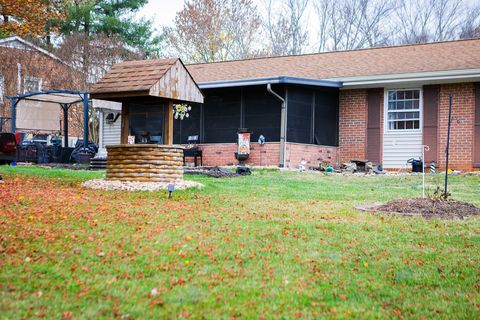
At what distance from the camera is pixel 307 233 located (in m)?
5.70

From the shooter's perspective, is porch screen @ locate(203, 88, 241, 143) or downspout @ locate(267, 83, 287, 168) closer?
downspout @ locate(267, 83, 287, 168)

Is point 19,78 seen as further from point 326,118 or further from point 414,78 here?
point 414,78

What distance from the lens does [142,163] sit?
975 centimetres

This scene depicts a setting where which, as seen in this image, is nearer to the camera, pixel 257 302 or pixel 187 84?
pixel 257 302

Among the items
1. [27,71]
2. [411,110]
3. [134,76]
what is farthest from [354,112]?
[27,71]

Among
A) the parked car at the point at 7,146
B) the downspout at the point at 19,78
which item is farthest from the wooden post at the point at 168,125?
the downspout at the point at 19,78

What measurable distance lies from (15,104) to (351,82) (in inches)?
440

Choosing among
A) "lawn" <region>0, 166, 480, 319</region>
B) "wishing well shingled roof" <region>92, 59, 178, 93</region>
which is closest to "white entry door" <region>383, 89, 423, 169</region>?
"wishing well shingled roof" <region>92, 59, 178, 93</region>

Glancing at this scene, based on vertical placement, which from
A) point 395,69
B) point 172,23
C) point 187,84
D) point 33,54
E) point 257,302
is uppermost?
point 172,23

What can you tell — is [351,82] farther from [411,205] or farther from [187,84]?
[411,205]

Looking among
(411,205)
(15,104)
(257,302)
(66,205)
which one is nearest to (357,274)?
(257,302)

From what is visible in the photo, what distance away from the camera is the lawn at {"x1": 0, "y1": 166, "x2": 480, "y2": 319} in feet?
11.5

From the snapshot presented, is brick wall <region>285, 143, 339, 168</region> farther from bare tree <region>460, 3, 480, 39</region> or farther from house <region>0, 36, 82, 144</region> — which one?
bare tree <region>460, 3, 480, 39</region>

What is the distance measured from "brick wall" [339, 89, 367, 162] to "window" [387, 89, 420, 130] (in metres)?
0.76
